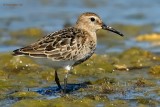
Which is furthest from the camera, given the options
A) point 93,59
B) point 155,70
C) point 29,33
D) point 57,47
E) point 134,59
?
point 29,33

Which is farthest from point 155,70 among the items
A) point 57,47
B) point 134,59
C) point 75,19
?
point 75,19

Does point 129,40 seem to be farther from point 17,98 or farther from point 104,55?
point 17,98

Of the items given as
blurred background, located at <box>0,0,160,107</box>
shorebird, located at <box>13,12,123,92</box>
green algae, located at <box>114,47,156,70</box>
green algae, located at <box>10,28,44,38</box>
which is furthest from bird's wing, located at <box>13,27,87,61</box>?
green algae, located at <box>10,28,44,38</box>

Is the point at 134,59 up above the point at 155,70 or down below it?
above

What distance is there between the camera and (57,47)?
10.1 m

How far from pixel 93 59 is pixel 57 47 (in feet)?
8.76

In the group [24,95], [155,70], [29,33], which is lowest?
[24,95]

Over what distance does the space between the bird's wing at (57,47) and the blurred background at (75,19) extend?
13.1ft

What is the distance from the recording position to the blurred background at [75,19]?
15.1m

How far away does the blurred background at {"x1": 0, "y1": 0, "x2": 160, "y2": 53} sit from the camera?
15083mm

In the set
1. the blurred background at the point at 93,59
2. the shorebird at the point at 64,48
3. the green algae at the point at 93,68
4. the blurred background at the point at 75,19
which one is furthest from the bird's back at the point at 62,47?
the blurred background at the point at 75,19

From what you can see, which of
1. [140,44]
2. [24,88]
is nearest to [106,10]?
[140,44]

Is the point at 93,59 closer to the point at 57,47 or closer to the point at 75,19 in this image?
the point at 57,47

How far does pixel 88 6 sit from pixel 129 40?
4.29 meters
